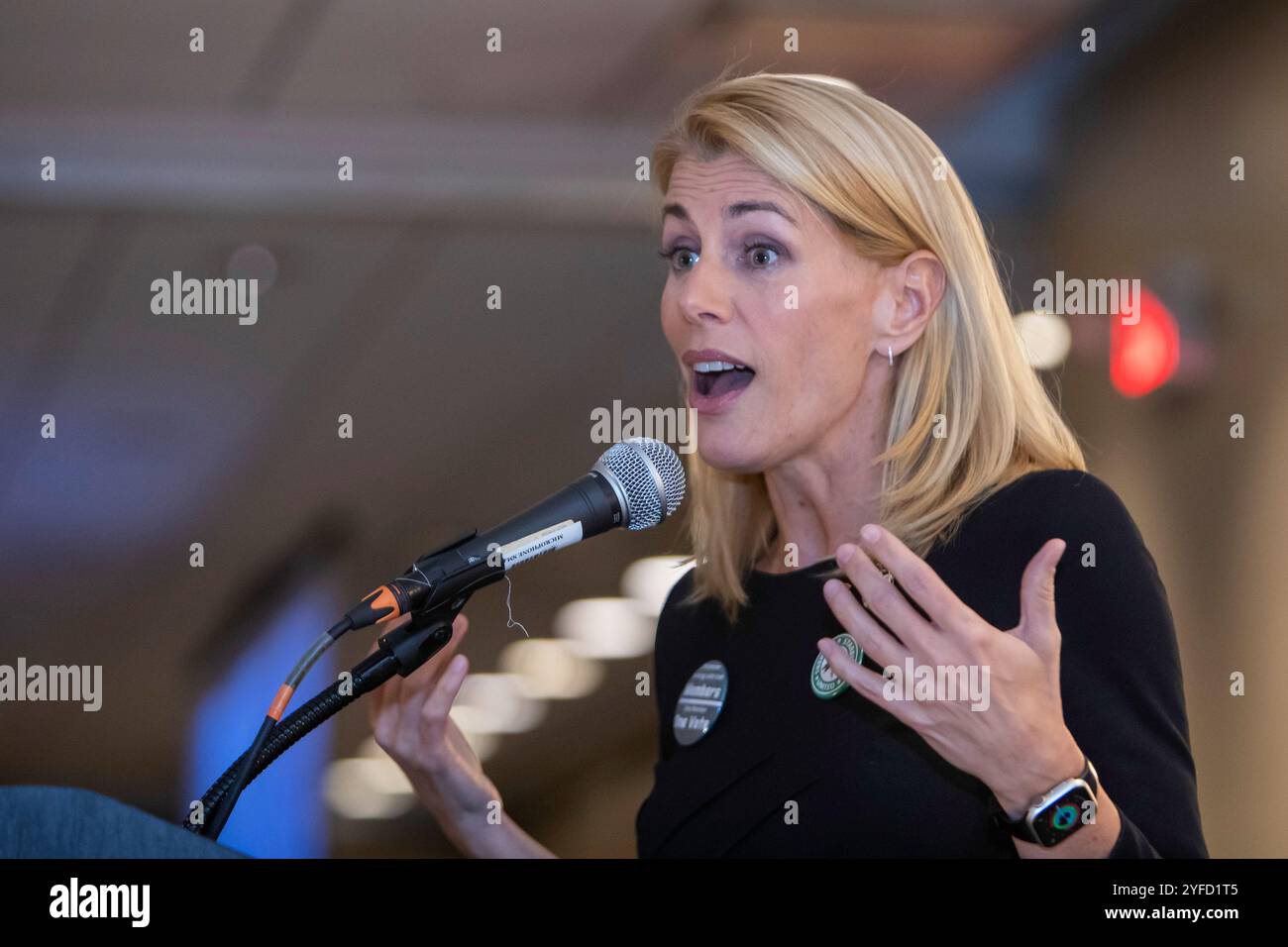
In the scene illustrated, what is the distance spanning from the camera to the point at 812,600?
1509mm

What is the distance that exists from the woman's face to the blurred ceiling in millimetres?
2052

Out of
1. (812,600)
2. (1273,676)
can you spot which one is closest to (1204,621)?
(1273,676)

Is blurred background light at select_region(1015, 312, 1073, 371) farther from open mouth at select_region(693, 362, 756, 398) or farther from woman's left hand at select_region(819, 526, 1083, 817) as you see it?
woman's left hand at select_region(819, 526, 1083, 817)

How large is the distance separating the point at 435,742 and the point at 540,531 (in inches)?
19.9

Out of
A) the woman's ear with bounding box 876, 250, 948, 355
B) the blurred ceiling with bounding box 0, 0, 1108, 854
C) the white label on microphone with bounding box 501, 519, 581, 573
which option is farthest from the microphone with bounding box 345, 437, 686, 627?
the blurred ceiling with bounding box 0, 0, 1108, 854

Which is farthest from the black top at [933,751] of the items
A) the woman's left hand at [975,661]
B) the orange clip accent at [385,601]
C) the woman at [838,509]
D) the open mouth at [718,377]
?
the orange clip accent at [385,601]

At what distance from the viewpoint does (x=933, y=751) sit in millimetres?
1260

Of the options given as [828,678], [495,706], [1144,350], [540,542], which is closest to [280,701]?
[540,542]

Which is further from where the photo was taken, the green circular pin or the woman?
the green circular pin

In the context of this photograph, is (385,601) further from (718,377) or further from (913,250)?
(913,250)

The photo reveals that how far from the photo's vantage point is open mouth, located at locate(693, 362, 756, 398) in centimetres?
153

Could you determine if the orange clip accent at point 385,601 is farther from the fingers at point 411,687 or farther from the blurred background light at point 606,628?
the blurred background light at point 606,628
